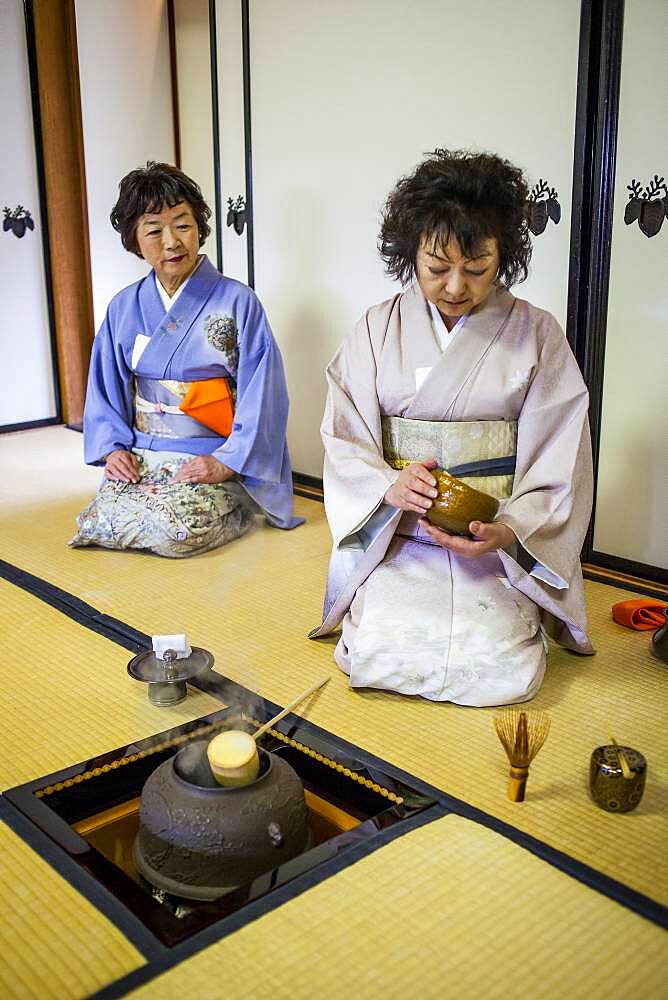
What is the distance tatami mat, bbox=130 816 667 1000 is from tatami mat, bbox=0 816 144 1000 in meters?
0.11

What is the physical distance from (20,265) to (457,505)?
164 inches

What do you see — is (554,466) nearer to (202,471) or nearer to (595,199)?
(595,199)

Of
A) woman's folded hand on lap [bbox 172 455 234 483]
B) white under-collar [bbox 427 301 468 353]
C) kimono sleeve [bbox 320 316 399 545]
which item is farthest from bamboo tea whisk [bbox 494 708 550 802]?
woman's folded hand on lap [bbox 172 455 234 483]

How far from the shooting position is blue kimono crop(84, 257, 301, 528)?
409 centimetres

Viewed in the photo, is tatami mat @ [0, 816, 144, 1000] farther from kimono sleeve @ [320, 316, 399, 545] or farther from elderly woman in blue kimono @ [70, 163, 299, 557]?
elderly woman in blue kimono @ [70, 163, 299, 557]

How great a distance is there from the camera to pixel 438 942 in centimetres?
182

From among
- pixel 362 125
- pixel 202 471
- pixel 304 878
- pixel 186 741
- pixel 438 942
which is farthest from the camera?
pixel 362 125

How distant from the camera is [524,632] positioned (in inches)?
111

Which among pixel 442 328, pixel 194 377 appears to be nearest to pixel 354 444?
pixel 442 328

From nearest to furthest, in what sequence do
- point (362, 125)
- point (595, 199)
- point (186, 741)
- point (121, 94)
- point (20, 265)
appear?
1. point (186, 741)
2. point (595, 199)
3. point (362, 125)
4. point (121, 94)
5. point (20, 265)

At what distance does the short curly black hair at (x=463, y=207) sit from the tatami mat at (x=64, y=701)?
4.49ft

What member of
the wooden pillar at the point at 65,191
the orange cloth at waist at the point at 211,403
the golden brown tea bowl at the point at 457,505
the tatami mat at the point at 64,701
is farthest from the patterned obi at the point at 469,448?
the wooden pillar at the point at 65,191

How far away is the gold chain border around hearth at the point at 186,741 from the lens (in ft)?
7.54

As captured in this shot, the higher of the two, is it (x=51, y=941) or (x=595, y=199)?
(x=595, y=199)
